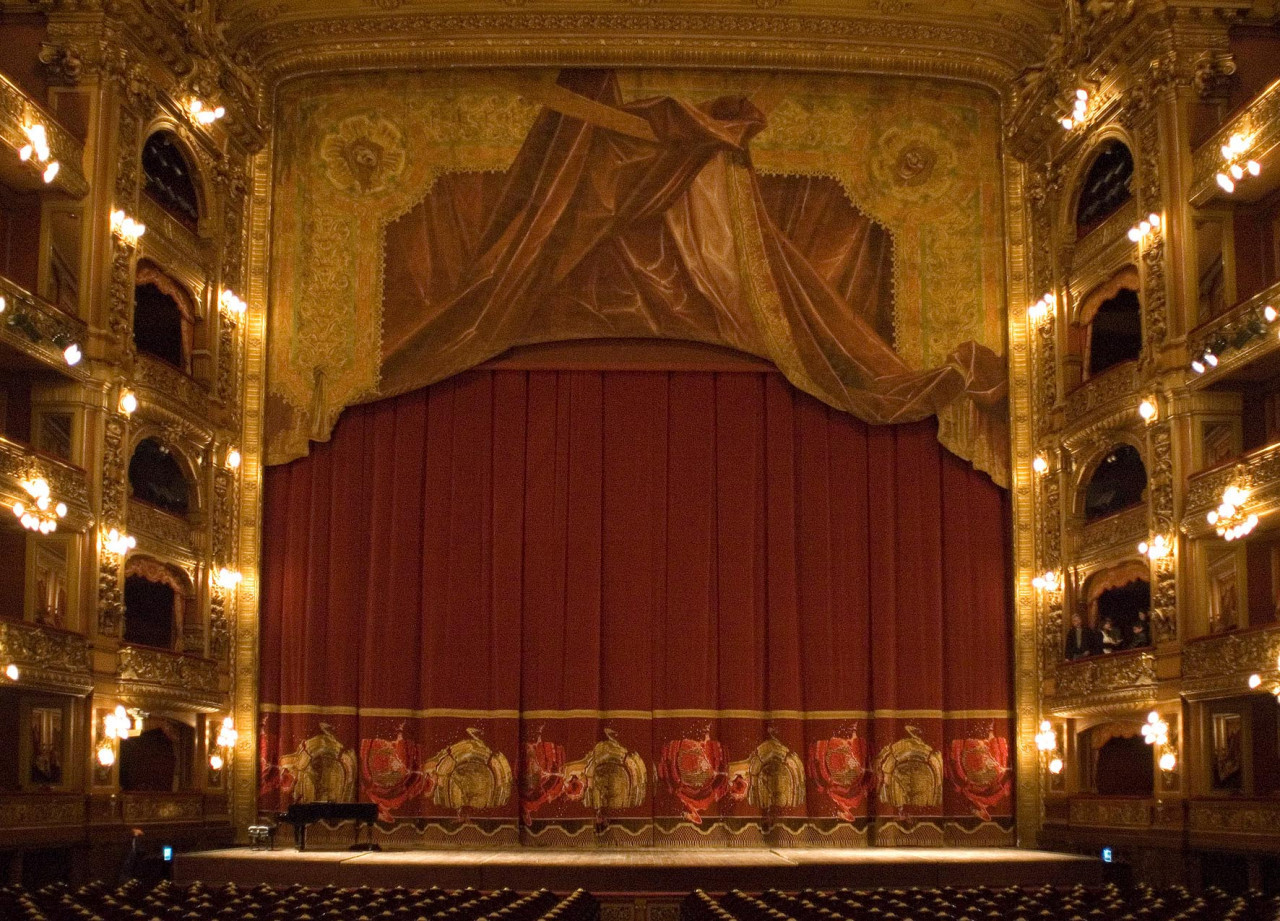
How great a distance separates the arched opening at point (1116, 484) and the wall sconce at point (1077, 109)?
4.73 meters

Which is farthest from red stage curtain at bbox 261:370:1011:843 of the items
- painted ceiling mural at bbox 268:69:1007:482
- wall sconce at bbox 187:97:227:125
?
wall sconce at bbox 187:97:227:125

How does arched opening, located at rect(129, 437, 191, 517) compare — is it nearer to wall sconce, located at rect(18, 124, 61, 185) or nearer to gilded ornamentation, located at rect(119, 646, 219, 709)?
gilded ornamentation, located at rect(119, 646, 219, 709)

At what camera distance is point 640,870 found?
1947cm

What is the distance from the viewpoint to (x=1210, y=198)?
2011 centimetres

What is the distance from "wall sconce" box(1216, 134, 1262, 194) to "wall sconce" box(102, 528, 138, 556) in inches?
550

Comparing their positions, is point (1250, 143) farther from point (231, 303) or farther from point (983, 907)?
point (231, 303)

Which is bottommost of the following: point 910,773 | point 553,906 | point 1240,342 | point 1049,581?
point 553,906

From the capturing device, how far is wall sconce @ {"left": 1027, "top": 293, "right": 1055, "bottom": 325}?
80.2ft

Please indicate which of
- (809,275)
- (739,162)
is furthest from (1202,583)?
(739,162)

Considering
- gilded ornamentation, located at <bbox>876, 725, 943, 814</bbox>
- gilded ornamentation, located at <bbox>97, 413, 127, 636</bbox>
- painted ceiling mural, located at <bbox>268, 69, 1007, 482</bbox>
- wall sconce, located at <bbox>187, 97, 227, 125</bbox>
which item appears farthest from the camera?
painted ceiling mural, located at <bbox>268, 69, 1007, 482</bbox>

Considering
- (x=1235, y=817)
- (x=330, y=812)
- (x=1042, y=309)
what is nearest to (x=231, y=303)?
(x=330, y=812)

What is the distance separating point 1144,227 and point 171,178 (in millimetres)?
13452

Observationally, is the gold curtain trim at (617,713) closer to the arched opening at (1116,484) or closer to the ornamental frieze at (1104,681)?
the ornamental frieze at (1104,681)

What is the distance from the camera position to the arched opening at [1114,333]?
23281 millimetres
